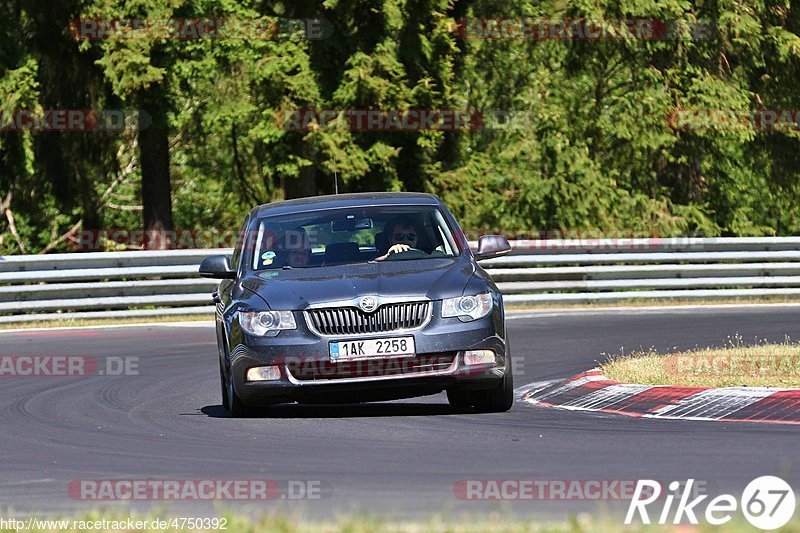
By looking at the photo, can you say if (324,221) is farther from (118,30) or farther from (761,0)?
(761,0)

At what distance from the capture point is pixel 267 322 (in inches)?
420

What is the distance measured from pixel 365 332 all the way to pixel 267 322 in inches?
27.7

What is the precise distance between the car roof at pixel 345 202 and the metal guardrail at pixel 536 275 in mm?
10395

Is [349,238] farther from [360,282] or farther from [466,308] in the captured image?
[466,308]

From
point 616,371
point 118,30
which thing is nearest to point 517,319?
point 616,371

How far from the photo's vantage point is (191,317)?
75.8 ft

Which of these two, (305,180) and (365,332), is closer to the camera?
(365,332)

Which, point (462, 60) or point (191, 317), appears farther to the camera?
point (462, 60)

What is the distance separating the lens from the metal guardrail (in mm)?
22766

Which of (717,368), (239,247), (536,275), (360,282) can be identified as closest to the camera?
(360,282)

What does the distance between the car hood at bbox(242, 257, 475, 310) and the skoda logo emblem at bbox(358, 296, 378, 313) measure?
71 millimetres

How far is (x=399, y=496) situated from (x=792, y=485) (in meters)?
1.82

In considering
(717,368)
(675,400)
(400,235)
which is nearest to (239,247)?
(400,235)

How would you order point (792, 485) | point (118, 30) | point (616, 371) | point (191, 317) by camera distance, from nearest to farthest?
point (792, 485), point (616, 371), point (191, 317), point (118, 30)
